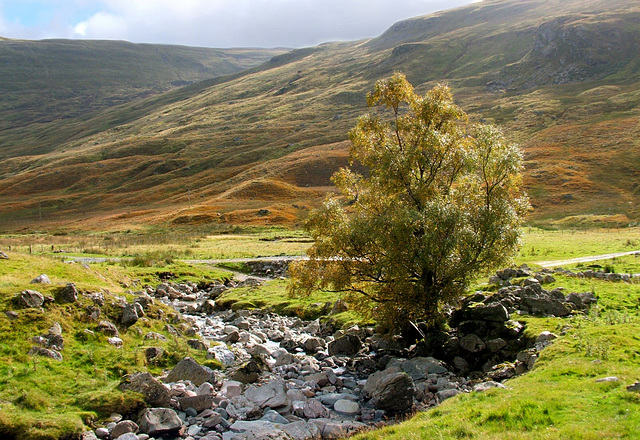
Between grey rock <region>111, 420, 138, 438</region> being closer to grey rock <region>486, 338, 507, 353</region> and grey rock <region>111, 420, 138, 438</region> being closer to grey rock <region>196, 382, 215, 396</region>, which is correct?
grey rock <region>196, 382, 215, 396</region>

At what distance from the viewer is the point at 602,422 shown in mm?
10367

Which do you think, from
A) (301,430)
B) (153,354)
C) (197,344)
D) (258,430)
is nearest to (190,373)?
(153,354)

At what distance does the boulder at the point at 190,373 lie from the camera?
719 inches

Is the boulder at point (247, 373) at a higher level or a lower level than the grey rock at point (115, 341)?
lower

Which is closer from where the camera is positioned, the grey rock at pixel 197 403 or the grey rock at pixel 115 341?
→ the grey rock at pixel 197 403

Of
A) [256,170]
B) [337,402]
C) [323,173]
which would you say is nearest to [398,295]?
[337,402]

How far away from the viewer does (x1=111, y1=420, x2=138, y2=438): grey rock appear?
1410cm

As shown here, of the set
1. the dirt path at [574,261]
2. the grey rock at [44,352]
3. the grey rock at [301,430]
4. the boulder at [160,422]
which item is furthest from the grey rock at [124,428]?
the dirt path at [574,261]

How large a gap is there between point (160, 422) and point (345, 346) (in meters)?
10.8

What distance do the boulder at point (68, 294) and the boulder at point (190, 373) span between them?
6.59 m

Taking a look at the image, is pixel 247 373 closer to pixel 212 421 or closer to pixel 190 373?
pixel 190 373

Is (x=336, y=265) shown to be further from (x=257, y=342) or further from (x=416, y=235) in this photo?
(x=257, y=342)

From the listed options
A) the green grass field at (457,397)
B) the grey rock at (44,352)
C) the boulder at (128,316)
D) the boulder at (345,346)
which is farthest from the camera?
the boulder at (345,346)

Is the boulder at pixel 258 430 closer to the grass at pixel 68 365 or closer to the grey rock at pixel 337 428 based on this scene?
the grey rock at pixel 337 428
